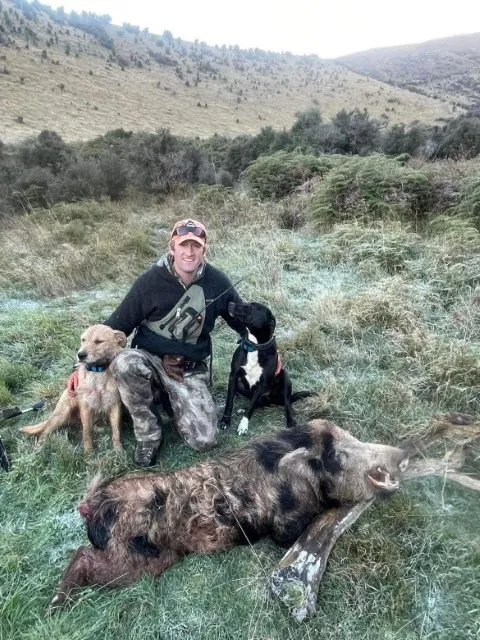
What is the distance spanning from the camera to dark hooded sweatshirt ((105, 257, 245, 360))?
3643mm

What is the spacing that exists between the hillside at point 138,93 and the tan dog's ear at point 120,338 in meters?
17.9

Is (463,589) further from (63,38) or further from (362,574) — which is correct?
(63,38)

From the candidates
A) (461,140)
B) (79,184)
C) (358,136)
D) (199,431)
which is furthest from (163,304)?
(358,136)

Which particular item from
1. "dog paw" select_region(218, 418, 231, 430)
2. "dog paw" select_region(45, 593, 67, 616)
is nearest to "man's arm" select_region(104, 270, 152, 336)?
"dog paw" select_region(218, 418, 231, 430)

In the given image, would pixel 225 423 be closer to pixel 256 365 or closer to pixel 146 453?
pixel 256 365

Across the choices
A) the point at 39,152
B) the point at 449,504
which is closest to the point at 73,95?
the point at 39,152

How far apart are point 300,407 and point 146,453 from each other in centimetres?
139

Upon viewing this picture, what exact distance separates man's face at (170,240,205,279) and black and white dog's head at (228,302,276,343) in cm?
45

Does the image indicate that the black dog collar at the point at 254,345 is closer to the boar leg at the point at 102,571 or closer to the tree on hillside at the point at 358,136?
the boar leg at the point at 102,571

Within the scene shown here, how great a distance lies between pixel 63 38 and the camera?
4438cm

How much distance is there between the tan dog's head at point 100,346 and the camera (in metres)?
3.37

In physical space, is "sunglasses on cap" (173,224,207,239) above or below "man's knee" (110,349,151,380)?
above

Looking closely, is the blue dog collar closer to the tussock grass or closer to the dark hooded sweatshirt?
the dark hooded sweatshirt

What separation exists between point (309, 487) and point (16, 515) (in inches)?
74.7
